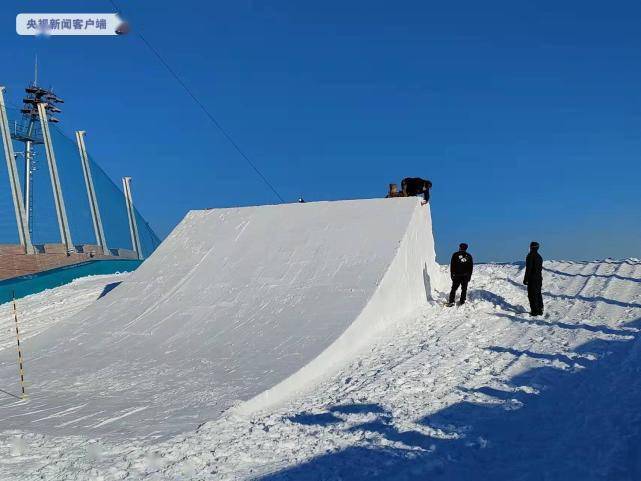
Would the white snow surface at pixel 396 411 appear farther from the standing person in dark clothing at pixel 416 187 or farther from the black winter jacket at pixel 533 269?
the standing person in dark clothing at pixel 416 187

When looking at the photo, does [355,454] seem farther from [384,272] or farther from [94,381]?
[384,272]

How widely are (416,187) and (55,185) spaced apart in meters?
14.0

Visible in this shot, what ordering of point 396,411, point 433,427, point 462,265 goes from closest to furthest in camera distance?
point 433,427 < point 396,411 < point 462,265

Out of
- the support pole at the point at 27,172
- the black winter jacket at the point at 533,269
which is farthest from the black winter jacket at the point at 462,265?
the support pole at the point at 27,172

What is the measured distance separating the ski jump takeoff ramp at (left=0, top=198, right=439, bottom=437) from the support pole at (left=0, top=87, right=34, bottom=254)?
671cm

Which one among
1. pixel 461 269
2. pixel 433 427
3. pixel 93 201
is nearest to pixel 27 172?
pixel 93 201

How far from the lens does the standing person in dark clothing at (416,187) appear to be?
13.0m

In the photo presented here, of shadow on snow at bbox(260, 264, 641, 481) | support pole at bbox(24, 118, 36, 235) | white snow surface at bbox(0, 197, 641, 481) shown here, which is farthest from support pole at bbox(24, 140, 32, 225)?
shadow on snow at bbox(260, 264, 641, 481)

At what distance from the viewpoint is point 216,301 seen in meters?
10.3

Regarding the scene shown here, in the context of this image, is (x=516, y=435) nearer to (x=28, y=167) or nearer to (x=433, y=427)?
(x=433, y=427)

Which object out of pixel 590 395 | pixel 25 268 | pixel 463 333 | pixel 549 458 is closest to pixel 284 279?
pixel 463 333

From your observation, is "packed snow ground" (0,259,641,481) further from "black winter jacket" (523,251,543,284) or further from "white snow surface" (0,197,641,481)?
"black winter jacket" (523,251,543,284)

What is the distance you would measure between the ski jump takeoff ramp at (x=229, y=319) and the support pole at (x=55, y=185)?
7948 millimetres

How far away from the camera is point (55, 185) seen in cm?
2072
